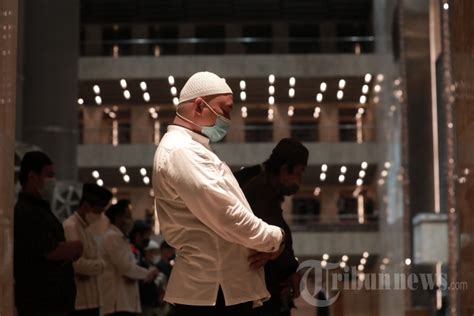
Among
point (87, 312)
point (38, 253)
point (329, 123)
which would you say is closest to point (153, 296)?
point (87, 312)

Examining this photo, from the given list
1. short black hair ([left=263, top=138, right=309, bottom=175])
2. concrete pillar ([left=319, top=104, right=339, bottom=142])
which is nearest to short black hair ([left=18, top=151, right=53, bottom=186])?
short black hair ([left=263, top=138, right=309, bottom=175])

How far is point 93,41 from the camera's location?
18656 mm

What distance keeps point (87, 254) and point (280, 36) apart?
45.1 ft

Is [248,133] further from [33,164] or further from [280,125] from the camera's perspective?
[33,164]

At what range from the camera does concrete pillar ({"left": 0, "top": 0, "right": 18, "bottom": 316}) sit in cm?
575

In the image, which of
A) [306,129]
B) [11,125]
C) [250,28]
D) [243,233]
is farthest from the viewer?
[250,28]

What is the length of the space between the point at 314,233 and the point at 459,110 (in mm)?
10975

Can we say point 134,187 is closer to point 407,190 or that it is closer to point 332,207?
point 332,207

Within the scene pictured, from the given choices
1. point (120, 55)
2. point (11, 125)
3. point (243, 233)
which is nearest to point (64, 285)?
point (11, 125)

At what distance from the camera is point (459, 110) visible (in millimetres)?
6688

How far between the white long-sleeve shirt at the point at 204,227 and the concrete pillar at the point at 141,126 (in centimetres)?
824

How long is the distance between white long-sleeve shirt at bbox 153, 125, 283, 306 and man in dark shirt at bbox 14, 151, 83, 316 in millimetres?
2009

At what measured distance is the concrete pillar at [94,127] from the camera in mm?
15062

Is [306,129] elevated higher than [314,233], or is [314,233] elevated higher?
[306,129]
